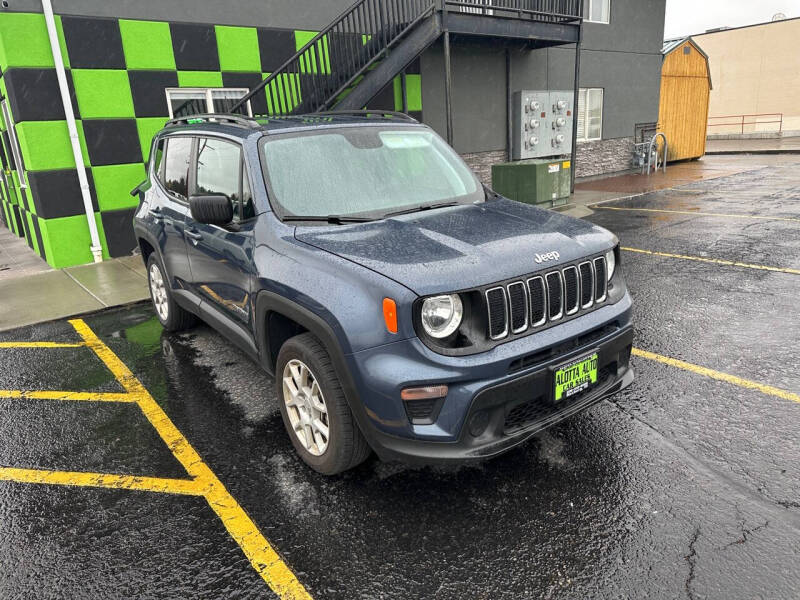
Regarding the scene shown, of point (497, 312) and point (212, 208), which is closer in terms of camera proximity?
point (497, 312)

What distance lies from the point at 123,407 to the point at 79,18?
20.7 ft

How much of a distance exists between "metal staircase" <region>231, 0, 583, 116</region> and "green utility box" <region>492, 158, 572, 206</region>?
2.47 metres

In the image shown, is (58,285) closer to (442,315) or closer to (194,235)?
(194,235)

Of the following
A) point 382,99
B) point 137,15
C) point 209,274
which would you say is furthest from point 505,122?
point 209,274

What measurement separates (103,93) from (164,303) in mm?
4419

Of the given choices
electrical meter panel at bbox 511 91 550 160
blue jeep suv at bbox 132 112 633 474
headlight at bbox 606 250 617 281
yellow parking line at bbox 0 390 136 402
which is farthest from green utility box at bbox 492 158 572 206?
yellow parking line at bbox 0 390 136 402

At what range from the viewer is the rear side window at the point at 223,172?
3.48 m

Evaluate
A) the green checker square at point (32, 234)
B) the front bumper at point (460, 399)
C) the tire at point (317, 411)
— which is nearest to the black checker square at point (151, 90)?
the green checker square at point (32, 234)

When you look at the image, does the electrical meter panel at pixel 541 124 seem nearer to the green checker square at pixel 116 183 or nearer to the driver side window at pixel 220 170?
the green checker square at pixel 116 183

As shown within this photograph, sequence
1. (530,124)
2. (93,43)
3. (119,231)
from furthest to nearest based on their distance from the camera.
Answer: (530,124), (119,231), (93,43)

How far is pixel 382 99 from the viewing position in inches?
423

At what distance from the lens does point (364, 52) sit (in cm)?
923

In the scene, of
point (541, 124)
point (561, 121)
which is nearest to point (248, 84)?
point (541, 124)

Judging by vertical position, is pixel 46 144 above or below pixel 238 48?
below
